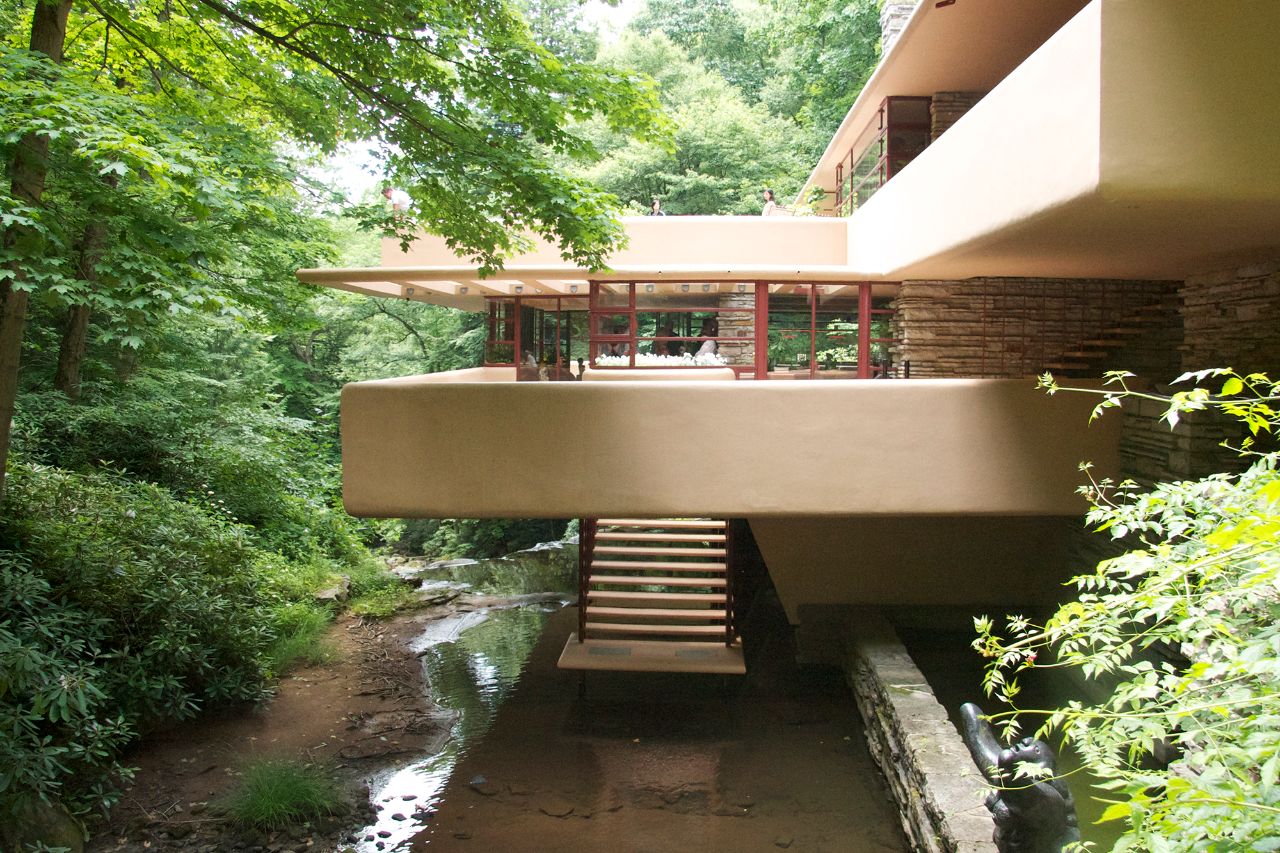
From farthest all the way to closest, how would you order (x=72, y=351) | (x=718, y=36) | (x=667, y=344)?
1. (x=718, y=36)
2. (x=667, y=344)
3. (x=72, y=351)

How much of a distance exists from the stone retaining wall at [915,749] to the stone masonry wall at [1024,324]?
3.06 m

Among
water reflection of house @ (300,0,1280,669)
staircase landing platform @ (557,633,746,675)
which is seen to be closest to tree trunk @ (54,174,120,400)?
water reflection of house @ (300,0,1280,669)

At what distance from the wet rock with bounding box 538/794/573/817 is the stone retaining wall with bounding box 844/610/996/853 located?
2.82 m

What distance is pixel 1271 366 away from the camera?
6.01 metres

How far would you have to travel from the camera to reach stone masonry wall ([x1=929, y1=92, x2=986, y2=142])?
1105cm

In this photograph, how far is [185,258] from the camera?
6562 millimetres

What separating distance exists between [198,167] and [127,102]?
2.22ft

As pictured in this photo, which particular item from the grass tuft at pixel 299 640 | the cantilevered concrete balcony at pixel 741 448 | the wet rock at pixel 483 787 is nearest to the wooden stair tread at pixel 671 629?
the wet rock at pixel 483 787

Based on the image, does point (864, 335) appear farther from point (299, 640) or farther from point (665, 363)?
point (299, 640)

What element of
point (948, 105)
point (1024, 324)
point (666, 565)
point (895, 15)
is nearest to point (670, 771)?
point (666, 565)

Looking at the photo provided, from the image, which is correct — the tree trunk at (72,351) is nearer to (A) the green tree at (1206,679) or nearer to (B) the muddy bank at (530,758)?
(B) the muddy bank at (530,758)

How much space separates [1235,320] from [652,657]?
6.51 meters

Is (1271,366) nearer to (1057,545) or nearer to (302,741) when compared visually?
(1057,545)

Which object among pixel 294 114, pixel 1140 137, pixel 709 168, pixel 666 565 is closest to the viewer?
pixel 1140 137
